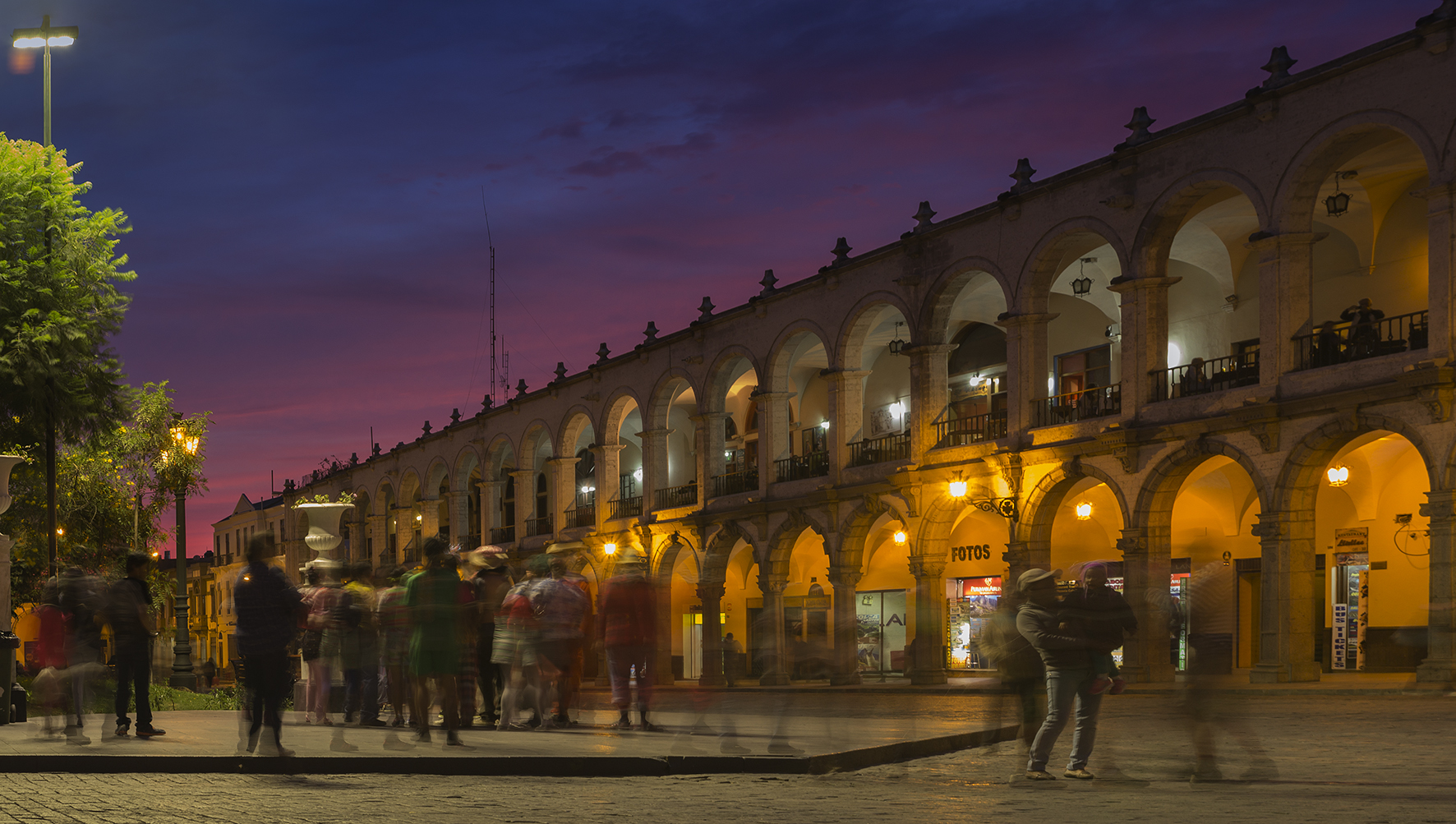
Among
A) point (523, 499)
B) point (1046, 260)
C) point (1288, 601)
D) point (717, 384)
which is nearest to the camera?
point (1288, 601)

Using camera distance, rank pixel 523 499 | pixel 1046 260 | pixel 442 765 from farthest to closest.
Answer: pixel 523 499, pixel 1046 260, pixel 442 765

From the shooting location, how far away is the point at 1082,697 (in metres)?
8.91

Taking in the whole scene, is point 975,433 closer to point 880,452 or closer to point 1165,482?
point 880,452

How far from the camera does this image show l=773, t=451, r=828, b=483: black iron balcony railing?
107ft

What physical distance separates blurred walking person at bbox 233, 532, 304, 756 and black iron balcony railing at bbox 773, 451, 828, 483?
2281 centimetres

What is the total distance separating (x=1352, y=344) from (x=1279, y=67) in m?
4.14

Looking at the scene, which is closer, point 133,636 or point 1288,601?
point 133,636

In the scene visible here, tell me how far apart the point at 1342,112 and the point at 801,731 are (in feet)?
42.1

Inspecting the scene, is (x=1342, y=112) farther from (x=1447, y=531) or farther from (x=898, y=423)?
(x=898, y=423)

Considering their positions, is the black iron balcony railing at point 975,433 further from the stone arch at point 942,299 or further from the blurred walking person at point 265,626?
the blurred walking person at point 265,626

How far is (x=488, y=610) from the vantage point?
13.3 metres

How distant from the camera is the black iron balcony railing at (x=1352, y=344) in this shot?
2009 centimetres

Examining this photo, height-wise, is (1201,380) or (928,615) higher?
(1201,380)

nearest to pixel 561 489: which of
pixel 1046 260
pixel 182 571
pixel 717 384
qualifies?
pixel 717 384
